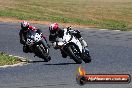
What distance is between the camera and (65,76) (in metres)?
20.3

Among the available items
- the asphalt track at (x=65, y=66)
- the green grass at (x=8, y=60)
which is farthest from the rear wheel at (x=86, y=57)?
the green grass at (x=8, y=60)

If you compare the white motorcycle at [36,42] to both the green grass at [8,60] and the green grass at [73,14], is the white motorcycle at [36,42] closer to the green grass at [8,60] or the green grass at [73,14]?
the green grass at [8,60]

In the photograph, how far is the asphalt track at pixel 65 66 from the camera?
18214mm

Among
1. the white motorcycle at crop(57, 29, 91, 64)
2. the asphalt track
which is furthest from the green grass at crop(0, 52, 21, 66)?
the white motorcycle at crop(57, 29, 91, 64)

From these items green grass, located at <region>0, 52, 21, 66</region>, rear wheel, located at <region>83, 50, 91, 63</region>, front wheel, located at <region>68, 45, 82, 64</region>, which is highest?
front wheel, located at <region>68, 45, 82, 64</region>

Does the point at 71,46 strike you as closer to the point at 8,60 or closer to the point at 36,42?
the point at 36,42

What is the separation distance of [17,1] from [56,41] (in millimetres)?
54088

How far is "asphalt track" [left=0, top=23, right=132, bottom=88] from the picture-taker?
1821 centimetres

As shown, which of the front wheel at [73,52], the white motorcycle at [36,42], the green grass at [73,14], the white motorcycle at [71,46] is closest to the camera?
the white motorcycle at [71,46]

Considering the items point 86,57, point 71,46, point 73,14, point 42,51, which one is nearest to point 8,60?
point 42,51

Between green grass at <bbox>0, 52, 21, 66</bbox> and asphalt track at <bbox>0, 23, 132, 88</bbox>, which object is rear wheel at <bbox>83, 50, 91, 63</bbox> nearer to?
asphalt track at <bbox>0, 23, 132, 88</bbox>

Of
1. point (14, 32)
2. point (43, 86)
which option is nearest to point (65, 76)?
point (43, 86)

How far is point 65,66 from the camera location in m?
23.7

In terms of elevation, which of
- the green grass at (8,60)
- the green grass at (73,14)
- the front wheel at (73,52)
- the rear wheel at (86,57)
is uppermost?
the front wheel at (73,52)
